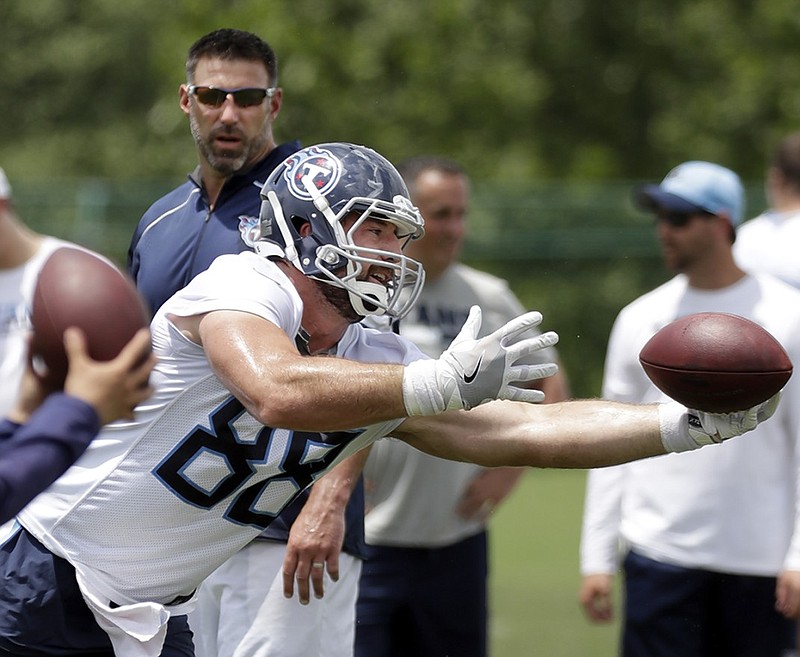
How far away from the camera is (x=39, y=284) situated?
2676mm

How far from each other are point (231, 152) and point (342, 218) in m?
1.15

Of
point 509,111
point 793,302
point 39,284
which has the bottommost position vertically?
point 39,284

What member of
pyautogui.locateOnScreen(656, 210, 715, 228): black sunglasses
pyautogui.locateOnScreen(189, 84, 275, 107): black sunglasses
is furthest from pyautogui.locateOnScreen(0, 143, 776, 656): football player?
pyautogui.locateOnScreen(656, 210, 715, 228): black sunglasses

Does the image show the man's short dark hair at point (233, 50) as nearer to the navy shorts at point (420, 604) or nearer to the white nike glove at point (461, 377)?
the navy shorts at point (420, 604)

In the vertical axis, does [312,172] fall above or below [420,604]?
above

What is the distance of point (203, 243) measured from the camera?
14.4 feet

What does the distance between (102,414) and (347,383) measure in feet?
2.17

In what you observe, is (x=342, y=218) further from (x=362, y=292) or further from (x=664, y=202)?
(x=664, y=202)

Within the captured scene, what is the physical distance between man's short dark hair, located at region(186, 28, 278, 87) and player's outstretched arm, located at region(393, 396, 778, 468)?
1673 millimetres

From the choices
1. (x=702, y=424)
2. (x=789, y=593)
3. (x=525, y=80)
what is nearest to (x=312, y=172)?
(x=702, y=424)

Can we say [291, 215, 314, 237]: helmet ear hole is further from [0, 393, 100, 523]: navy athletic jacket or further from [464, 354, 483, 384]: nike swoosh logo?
[0, 393, 100, 523]: navy athletic jacket

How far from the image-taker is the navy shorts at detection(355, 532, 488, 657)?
17.5 feet

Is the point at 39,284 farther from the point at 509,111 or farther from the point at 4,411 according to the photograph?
the point at 509,111

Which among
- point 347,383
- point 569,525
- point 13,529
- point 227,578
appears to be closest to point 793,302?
point 227,578
